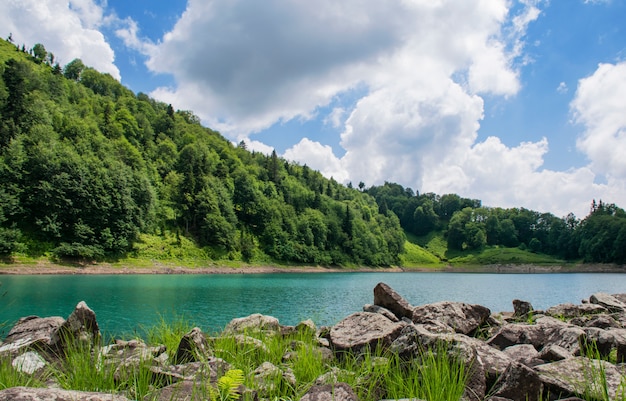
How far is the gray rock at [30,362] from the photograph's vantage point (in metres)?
6.48

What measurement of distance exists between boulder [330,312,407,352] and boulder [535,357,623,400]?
2.72 metres

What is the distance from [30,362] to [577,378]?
351 inches

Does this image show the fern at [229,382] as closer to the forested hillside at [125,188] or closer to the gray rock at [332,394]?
the gray rock at [332,394]

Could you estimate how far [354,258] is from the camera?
16725 centimetres

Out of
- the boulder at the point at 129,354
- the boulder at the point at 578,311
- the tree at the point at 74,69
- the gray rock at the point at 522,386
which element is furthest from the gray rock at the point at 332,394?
the tree at the point at 74,69

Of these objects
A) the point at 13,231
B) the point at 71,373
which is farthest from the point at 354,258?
the point at 71,373

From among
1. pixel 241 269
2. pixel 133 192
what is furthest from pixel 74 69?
pixel 241 269

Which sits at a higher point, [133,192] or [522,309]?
[133,192]

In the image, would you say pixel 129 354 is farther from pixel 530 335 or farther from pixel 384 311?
pixel 530 335

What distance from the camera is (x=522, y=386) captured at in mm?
4852

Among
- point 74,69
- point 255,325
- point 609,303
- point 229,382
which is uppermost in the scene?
point 74,69

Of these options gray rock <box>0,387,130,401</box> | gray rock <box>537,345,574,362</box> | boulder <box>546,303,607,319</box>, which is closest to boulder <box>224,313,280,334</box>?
gray rock <box>537,345,574,362</box>

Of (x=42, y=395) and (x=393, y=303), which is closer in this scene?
(x=42, y=395)

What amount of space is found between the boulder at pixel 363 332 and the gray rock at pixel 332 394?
2.71 m
